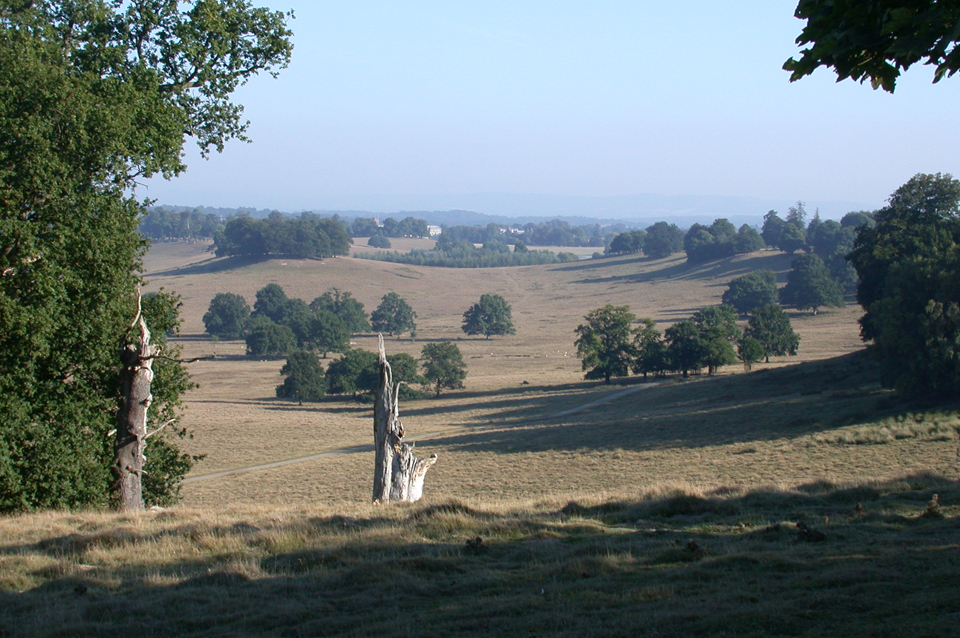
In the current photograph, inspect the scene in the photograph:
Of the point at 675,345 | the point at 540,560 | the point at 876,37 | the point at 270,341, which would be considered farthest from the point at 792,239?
the point at 876,37

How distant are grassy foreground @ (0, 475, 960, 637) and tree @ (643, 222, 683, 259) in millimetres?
163379

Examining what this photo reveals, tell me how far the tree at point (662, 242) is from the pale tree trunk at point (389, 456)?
161142 millimetres

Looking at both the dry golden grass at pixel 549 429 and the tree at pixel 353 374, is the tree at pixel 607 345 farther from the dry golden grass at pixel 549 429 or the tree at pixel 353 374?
the tree at pixel 353 374

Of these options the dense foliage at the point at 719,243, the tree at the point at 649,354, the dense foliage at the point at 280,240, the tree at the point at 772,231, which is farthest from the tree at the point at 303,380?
the tree at the point at 772,231

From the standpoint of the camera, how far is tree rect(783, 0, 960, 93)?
4703mm

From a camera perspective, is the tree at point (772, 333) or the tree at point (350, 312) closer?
the tree at point (772, 333)

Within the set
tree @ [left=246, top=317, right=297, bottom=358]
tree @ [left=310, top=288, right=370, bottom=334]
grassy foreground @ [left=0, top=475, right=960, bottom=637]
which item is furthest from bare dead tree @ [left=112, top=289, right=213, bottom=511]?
tree @ [left=310, top=288, right=370, bottom=334]

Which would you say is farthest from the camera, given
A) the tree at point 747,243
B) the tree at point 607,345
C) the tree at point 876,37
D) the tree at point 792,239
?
the tree at point 747,243

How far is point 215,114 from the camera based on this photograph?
16312mm

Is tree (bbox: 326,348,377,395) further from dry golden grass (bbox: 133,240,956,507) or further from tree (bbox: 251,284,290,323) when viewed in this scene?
tree (bbox: 251,284,290,323)

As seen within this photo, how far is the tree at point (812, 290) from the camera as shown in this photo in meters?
97.4

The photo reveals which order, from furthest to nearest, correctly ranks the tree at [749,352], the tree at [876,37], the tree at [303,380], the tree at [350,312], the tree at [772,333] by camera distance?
the tree at [350,312] → the tree at [772,333] → the tree at [303,380] → the tree at [749,352] → the tree at [876,37]

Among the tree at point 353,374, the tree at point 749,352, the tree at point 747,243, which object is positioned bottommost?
the tree at point 353,374

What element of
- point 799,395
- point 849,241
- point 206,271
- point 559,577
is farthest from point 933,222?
point 206,271
